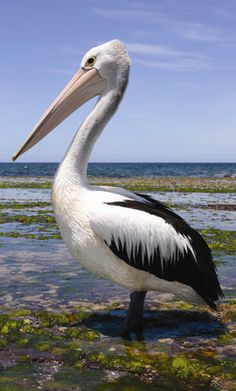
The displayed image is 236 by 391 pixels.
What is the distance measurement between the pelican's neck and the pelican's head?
0.12 metres

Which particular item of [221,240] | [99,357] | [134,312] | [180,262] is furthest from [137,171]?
[99,357]

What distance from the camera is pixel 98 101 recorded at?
196 inches

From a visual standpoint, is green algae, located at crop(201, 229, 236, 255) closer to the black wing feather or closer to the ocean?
the black wing feather

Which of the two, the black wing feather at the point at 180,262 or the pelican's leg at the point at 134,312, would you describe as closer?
the black wing feather at the point at 180,262

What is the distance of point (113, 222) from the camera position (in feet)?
14.0

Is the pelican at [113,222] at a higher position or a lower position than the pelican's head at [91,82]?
lower

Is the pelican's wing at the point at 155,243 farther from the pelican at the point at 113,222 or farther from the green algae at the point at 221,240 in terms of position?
the green algae at the point at 221,240

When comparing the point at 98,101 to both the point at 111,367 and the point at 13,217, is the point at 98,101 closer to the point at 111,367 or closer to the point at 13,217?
the point at 111,367

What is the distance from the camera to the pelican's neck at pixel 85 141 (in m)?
4.64

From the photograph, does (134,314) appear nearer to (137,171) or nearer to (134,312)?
(134,312)

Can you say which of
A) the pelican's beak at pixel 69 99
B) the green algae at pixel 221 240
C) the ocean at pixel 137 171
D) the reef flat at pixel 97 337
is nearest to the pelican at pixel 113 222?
the pelican's beak at pixel 69 99

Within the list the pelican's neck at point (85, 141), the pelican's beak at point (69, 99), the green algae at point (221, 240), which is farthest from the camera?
the green algae at point (221, 240)

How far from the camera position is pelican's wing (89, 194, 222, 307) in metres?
4.29

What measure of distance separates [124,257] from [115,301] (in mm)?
1714
